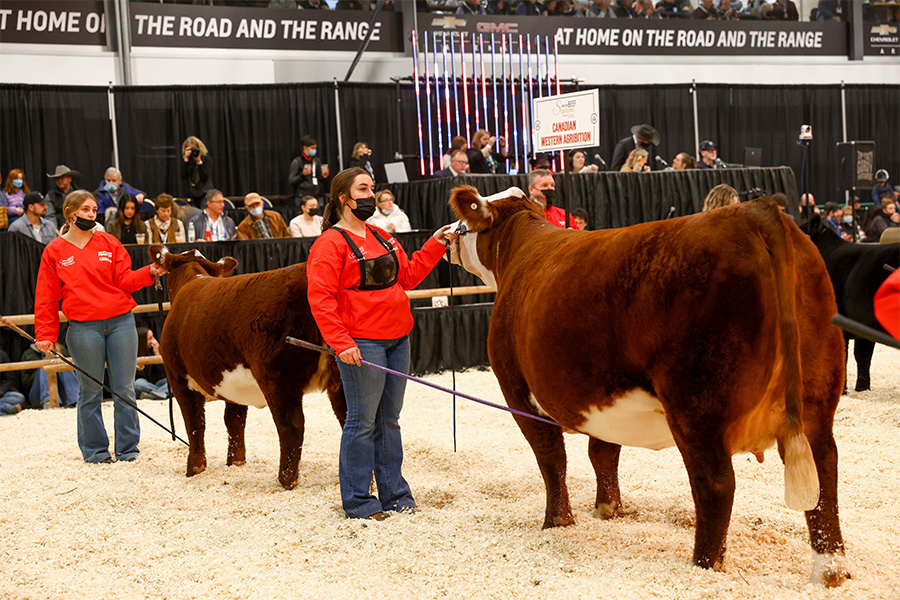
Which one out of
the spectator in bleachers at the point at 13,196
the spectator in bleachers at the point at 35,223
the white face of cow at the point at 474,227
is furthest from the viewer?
the spectator in bleachers at the point at 13,196

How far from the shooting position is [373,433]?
4230mm

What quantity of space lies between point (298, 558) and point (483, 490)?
51.0 inches

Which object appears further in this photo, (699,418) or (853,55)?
(853,55)

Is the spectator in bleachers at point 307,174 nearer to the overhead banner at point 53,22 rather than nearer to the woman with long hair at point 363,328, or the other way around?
the overhead banner at point 53,22

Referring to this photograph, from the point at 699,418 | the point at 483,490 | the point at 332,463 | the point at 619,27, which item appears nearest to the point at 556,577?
the point at 699,418

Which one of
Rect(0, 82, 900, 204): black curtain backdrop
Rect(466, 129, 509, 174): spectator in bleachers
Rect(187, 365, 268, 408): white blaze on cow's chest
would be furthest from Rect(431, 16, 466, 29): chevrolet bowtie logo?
Rect(187, 365, 268, 408): white blaze on cow's chest

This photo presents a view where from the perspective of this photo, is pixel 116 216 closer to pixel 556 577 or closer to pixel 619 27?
pixel 556 577

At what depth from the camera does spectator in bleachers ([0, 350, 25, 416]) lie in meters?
7.72

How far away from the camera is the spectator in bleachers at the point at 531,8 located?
1608cm

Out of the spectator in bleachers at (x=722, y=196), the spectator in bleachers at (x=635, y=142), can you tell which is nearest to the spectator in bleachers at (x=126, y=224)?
the spectator in bleachers at (x=722, y=196)

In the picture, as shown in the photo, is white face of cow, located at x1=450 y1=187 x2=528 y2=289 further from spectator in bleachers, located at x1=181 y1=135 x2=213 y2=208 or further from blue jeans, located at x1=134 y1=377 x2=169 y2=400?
spectator in bleachers, located at x1=181 y1=135 x2=213 y2=208

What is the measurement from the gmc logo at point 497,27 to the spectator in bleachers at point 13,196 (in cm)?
819

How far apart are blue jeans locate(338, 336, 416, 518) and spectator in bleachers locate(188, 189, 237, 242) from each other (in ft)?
18.3

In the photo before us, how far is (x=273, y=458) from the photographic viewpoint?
5664mm
